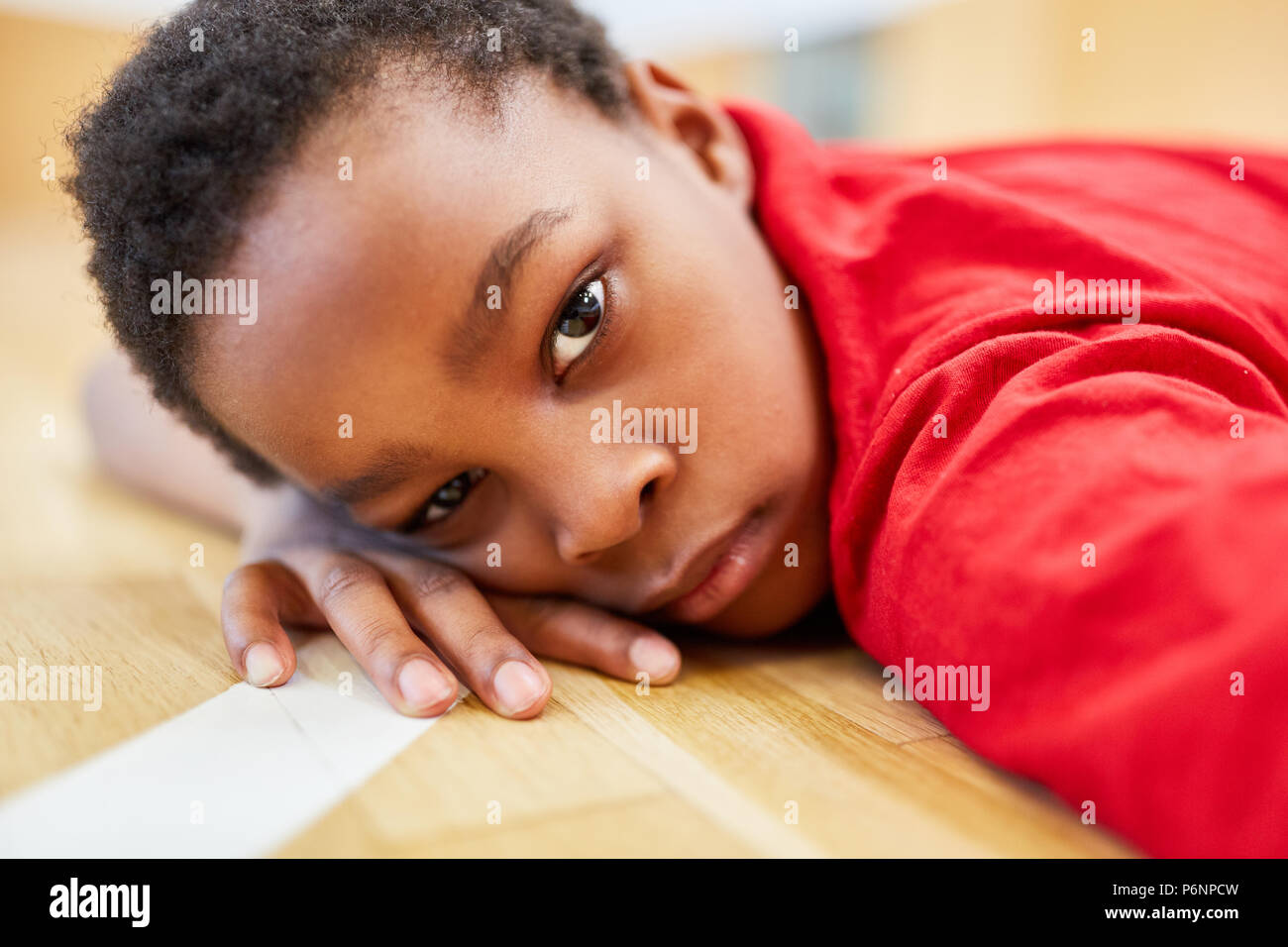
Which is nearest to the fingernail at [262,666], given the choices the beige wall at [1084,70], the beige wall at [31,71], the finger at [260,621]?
the finger at [260,621]

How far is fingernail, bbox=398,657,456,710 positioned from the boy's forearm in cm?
43

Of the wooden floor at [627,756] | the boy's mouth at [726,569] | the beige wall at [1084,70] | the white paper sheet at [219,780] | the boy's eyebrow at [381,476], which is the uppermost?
the beige wall at [1084,70]

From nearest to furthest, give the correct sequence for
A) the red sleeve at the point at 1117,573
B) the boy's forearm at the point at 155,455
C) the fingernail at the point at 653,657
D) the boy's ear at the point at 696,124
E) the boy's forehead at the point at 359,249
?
the red sleeve at the point at 1117,573 → the boy's forehead at the point at 359,249 → the fingernail at the point at 653,657 → the boy's ear at the point at 696,124 → the boy's forearm at the point at 155,455

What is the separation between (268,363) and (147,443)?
691 mm

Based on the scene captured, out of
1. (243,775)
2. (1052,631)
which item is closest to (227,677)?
(243,775)

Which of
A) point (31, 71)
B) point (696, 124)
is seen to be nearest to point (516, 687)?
point (696, 124)

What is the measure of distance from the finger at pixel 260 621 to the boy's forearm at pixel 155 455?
255mm

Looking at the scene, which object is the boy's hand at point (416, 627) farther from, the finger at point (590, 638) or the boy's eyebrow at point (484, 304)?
the boy's eyebrow at point (484, 304)

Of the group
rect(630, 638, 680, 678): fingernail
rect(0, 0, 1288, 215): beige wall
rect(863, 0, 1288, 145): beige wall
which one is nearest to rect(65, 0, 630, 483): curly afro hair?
rect(630, 638, 680, 678): fingernail

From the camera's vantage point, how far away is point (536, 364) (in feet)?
1.99

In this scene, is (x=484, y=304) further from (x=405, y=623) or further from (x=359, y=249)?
(x=405, y=623)

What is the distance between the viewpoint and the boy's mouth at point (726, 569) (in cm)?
67

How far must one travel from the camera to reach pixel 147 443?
1.19 meters

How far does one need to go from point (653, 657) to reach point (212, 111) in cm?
42
